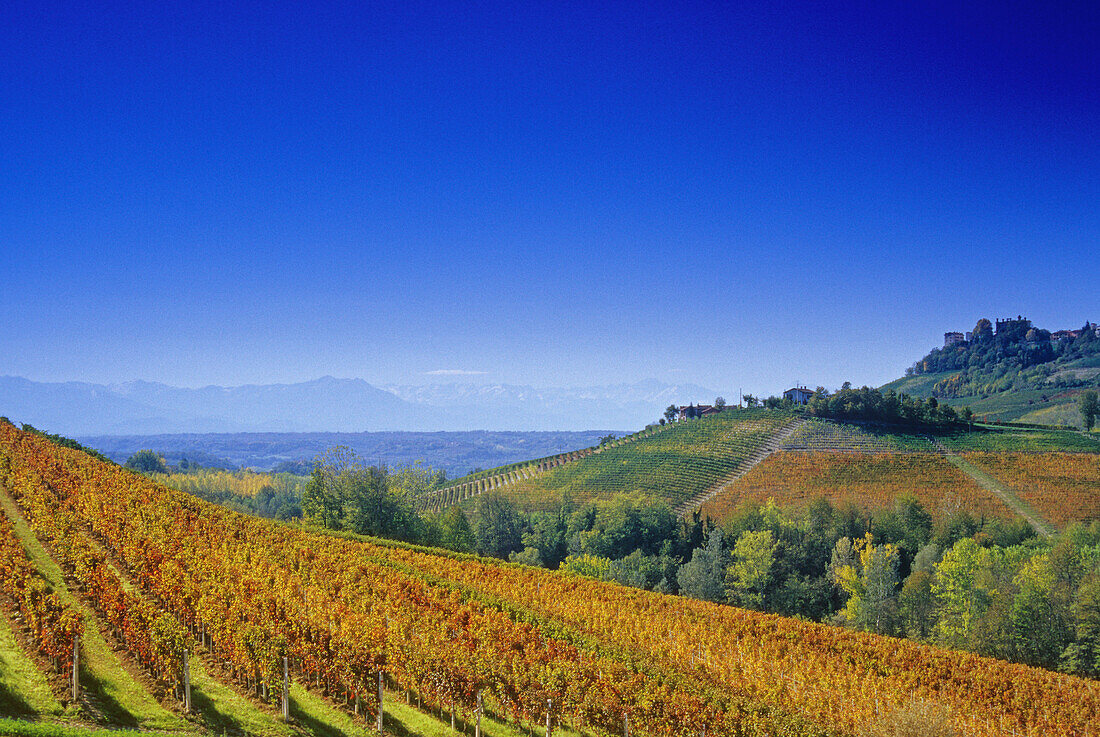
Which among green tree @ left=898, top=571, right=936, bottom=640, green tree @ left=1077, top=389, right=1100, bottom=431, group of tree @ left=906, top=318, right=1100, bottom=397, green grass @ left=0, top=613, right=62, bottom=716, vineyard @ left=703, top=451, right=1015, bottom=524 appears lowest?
green tree @ left=898, top=571, right=936, bottom=640

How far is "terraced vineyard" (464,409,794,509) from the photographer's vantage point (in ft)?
270

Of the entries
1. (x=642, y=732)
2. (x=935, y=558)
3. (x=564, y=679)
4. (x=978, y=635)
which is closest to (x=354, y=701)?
(x=564, y=679)

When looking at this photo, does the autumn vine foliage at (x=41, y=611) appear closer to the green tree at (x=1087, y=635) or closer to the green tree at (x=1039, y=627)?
the green tree at (x=1039, y=627)

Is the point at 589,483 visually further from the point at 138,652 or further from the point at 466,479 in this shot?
the point at 138,652

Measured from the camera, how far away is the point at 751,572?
52094 mm

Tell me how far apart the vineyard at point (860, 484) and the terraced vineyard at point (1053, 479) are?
339 centimetres

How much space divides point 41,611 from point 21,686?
86.1 inches

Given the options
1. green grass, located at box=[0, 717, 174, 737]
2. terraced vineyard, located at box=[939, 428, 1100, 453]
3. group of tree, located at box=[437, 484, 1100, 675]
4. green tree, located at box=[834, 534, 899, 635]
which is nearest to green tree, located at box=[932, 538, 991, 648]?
group of tree, located at box=[437, 484, 1100, 675]

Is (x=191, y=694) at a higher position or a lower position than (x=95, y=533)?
lower

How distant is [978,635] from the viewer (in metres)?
36.6

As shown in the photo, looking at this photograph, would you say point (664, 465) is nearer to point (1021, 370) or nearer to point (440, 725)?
point (440, 725)

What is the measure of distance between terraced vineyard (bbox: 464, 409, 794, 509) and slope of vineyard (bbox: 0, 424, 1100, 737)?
160 ft

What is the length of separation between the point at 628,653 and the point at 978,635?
30021 mm

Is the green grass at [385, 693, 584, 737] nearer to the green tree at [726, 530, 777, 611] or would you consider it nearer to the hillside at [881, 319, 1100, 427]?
the green tree at [726, 530, 777, 611]
